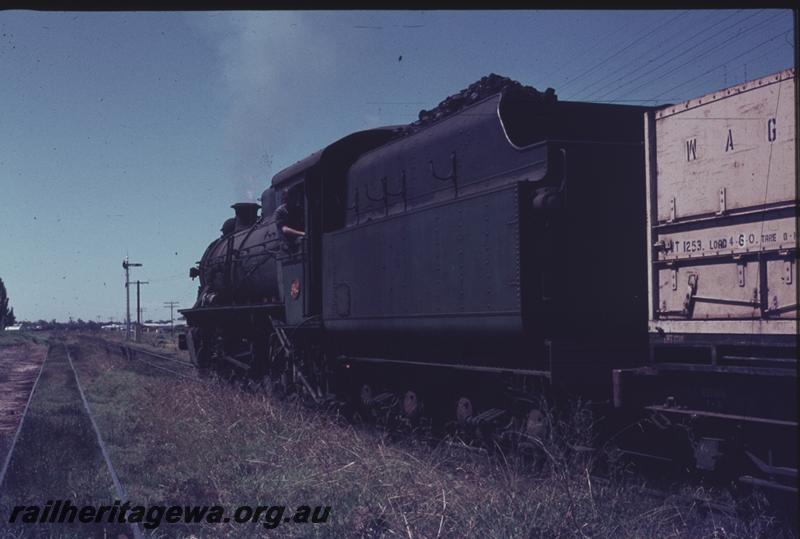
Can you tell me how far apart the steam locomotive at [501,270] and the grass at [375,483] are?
19.4 inches

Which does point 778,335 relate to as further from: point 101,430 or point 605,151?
point 101,430

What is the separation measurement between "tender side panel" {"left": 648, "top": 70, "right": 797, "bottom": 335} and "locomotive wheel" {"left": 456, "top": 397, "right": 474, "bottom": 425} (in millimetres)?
2710

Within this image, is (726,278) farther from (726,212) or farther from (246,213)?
(246,213)

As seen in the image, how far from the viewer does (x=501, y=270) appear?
673cm

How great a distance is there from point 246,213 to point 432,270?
33.4 feet

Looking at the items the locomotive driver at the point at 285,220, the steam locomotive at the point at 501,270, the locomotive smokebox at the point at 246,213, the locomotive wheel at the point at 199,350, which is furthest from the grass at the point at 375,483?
the locomotive smokebox at the point at 246,213

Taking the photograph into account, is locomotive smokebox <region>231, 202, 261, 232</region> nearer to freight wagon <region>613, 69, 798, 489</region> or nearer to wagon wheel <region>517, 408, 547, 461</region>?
wagon wheel <region>517, 408, 547, 461</region>

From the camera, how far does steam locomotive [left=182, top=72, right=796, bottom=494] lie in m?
6.10

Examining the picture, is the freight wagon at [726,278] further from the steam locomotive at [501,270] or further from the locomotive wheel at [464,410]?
the locomotive wheel at [464,410]

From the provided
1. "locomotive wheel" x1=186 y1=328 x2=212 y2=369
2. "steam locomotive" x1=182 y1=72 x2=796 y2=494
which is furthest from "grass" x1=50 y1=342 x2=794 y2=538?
"locomotive wheel" x1=186 y1=328 x2=212 y2=369

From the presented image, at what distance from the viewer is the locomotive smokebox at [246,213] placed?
17234mm

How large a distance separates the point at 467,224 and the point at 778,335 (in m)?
3.01

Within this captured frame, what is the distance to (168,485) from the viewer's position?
305 inches

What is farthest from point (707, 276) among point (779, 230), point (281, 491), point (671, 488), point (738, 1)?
point (281, 491)
